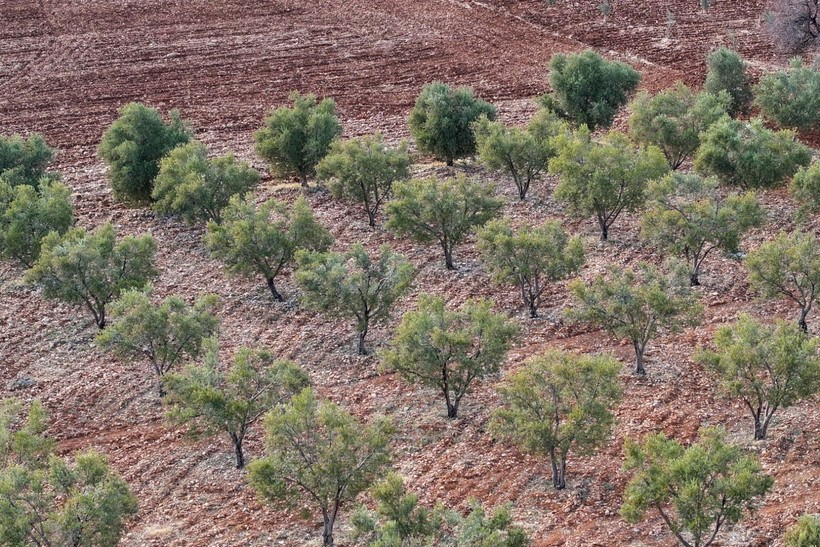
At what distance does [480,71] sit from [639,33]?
47.2 ft

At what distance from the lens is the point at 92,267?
161ft

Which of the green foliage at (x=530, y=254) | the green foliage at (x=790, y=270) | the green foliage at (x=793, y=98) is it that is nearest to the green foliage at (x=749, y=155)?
the green foliage at (x=793, y=98)

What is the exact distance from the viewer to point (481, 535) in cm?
3195

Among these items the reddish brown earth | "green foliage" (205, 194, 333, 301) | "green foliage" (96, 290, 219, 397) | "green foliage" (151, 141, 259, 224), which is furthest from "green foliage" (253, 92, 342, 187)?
"green foliage" (96, 290, 219, 397)

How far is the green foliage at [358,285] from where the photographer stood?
46656mm

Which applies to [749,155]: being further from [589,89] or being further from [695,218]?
[589,89]

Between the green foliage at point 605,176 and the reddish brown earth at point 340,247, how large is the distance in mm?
1866

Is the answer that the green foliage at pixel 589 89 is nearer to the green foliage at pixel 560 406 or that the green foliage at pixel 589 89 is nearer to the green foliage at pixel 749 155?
the green foliage at pixel 749 155

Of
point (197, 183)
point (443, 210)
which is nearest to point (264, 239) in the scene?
point (197, 183)

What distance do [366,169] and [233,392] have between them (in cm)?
2023

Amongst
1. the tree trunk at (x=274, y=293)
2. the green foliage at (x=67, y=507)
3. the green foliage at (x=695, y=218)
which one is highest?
the green foliage at (x=695, y=218)

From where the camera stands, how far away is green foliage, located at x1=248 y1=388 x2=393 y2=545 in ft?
117

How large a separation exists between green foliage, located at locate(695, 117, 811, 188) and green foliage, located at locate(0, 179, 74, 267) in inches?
1240

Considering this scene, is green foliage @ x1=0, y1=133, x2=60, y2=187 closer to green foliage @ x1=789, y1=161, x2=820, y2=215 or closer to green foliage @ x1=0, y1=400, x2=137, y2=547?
green foliage @ x1=0, y1=400, x2=137, y2=547
